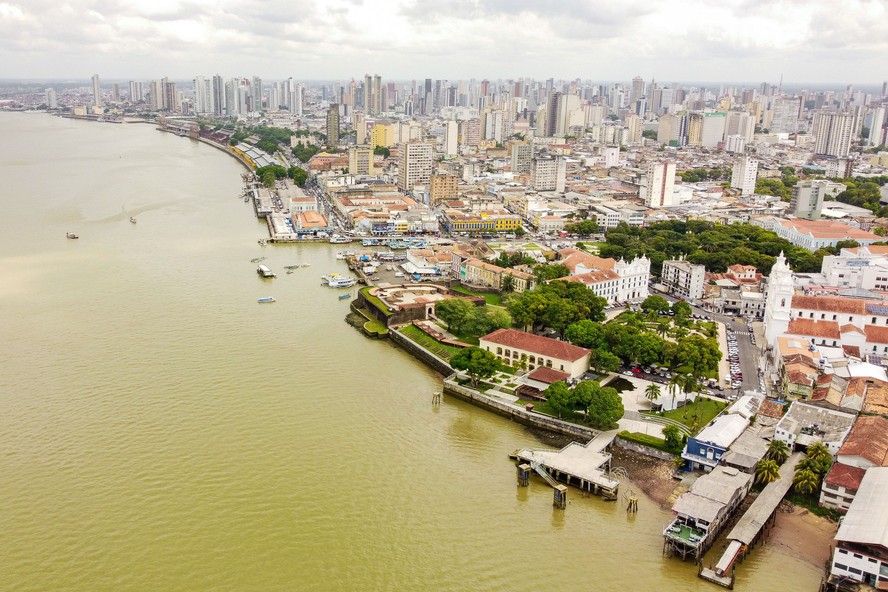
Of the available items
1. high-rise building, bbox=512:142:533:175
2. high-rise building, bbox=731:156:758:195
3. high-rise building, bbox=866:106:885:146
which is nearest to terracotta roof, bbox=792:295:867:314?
high-rise building, bbox=731:156:758:195

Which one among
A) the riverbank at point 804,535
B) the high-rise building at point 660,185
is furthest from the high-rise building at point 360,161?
the riverbank at point 804,535

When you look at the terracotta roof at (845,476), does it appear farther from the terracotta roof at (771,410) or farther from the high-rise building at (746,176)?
the high-rise building at (746,176)

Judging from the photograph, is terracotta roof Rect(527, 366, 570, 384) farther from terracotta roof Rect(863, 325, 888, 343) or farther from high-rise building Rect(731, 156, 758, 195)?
high-rise building Rect(731, 156, 758, 195)

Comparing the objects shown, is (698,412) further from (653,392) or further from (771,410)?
(771,410)

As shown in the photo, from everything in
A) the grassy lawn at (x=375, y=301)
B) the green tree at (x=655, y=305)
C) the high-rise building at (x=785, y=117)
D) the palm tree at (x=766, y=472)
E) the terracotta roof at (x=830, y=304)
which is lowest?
the palm tree at (x=766, y=472)

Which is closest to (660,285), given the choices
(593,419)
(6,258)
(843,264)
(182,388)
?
(843,264)

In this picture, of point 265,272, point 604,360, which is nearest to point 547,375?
point 604,360

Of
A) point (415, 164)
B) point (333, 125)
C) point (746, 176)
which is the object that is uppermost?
point (333, 125)
